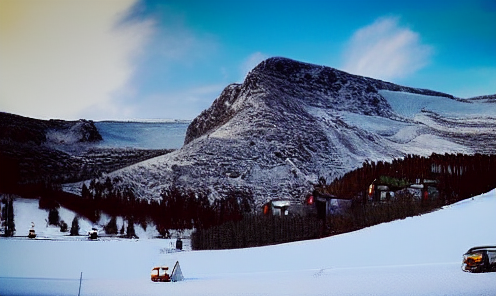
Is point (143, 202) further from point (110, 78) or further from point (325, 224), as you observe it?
point (325, 224)

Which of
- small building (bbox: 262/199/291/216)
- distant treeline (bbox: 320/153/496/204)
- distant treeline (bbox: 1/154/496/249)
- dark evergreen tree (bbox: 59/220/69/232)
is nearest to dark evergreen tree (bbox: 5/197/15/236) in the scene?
distant treeline (bbox: 1/154/496/249)

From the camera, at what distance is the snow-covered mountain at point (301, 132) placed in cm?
505

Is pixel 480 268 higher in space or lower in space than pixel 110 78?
lower

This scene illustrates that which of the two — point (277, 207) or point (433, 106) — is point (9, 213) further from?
point (433, 106)

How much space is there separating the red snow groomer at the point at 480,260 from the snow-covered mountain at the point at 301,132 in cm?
86

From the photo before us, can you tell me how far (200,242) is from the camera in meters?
4.91

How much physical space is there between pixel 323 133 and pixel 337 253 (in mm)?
904

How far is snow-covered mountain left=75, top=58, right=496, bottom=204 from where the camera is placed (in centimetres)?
505

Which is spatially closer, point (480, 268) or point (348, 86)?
point (480, 268)

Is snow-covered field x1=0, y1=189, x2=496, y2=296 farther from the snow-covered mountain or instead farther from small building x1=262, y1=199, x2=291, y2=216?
the snow-covered mountain

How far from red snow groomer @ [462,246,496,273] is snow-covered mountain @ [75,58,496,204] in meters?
0.86

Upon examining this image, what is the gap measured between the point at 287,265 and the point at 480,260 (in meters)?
1.30

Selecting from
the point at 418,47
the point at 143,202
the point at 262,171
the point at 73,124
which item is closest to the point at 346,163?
the point at 262,171

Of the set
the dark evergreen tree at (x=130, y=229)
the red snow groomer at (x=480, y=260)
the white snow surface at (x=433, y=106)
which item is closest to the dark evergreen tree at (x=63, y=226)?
the dark evergreen tree at (x=130, y=229)
